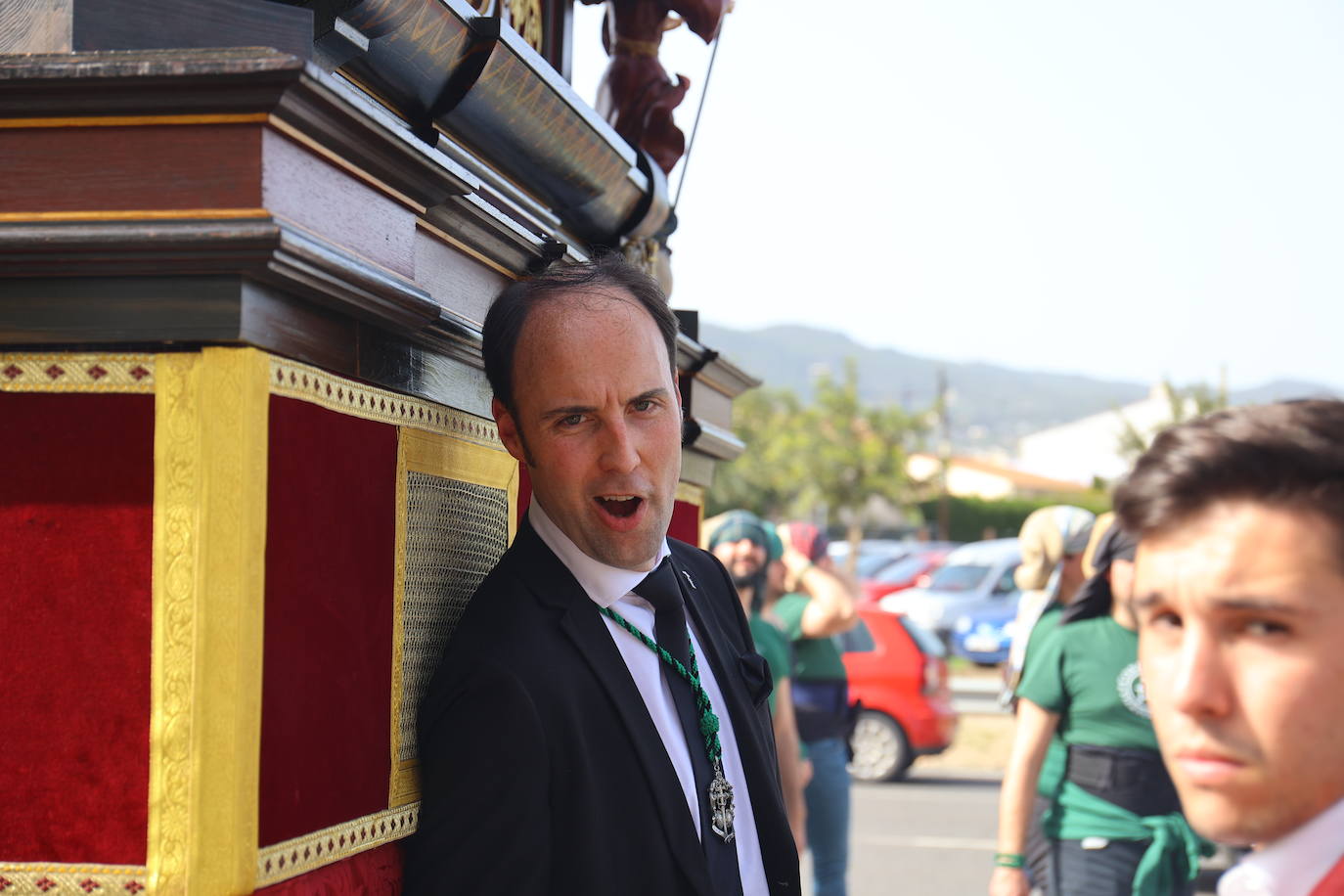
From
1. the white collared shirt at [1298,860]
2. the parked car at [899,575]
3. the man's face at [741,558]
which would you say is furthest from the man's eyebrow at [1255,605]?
the parked car at [899,575]

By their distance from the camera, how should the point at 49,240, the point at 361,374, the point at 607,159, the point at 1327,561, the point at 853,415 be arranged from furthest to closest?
1. the point at 853,415
2. the point at 607,159
3. the point at 361,374
4. the point at 49,240
5. the point at 1327,561

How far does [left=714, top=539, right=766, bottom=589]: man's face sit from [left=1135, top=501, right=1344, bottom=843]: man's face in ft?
14.6

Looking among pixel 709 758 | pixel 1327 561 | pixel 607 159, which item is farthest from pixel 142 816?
pixel 607 159

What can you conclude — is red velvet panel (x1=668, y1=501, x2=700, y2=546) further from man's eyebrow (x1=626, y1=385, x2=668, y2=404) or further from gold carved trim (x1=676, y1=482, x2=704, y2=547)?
man's eyebrow (x1=626, y1=385, x2=668, y2=404)

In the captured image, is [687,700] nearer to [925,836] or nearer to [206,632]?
[206,632]

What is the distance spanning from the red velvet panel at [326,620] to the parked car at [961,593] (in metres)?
18.8

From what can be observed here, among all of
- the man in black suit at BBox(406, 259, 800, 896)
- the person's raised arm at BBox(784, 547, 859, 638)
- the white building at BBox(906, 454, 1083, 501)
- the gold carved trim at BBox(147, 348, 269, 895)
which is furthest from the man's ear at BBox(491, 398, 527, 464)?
the white building at BBox(906, 454, 1083, 501)

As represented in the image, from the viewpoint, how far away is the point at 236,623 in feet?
4.82

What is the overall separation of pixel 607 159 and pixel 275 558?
1.48m

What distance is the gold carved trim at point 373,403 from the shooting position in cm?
158

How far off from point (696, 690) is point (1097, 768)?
2.41m

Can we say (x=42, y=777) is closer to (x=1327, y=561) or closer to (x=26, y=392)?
(x=26, y=392)

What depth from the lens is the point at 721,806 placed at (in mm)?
2049

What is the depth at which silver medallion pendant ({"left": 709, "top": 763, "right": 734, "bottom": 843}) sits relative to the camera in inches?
80.0
